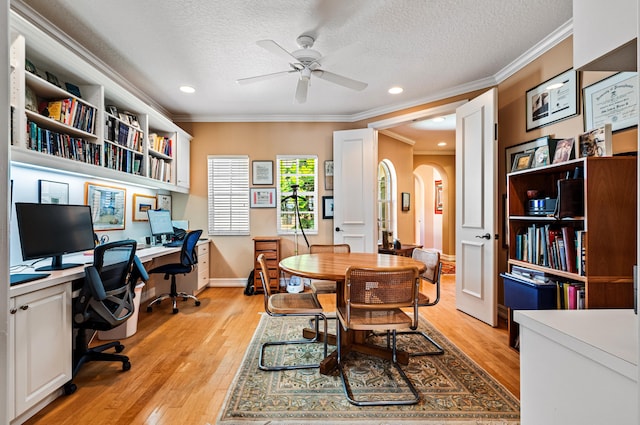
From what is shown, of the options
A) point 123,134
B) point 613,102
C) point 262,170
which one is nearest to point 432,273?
point 613,102

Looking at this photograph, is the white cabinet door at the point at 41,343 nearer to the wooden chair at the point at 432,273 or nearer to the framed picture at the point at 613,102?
the wooden chair at the point at 432,273

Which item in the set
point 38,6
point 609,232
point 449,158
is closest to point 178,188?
point 38,6

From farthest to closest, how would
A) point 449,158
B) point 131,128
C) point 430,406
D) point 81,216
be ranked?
point 449,158, point 131,128, point 81,216, point 430,406

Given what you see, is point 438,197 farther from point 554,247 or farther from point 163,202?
point 163,202

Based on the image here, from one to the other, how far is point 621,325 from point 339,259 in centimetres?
188

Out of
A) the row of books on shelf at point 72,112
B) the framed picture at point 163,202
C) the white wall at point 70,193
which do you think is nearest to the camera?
the white wall at point 70,193

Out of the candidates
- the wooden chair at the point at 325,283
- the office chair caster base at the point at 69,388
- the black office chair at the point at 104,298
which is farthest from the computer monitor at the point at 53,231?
the wooden chair at the point at 325,283

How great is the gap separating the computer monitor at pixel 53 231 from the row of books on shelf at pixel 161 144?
156 centimetres

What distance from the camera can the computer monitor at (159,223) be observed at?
12.5ft

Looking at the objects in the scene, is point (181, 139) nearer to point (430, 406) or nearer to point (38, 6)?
point (38, 6)

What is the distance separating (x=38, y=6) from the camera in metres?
2.16

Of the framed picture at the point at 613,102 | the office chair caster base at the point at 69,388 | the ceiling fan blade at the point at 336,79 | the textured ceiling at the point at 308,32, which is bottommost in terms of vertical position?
the office chair caster base at the point at 69,388

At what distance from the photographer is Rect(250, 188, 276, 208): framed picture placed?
474 cm

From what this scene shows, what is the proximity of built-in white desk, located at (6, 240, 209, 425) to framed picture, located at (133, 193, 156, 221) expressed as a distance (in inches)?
68.9
